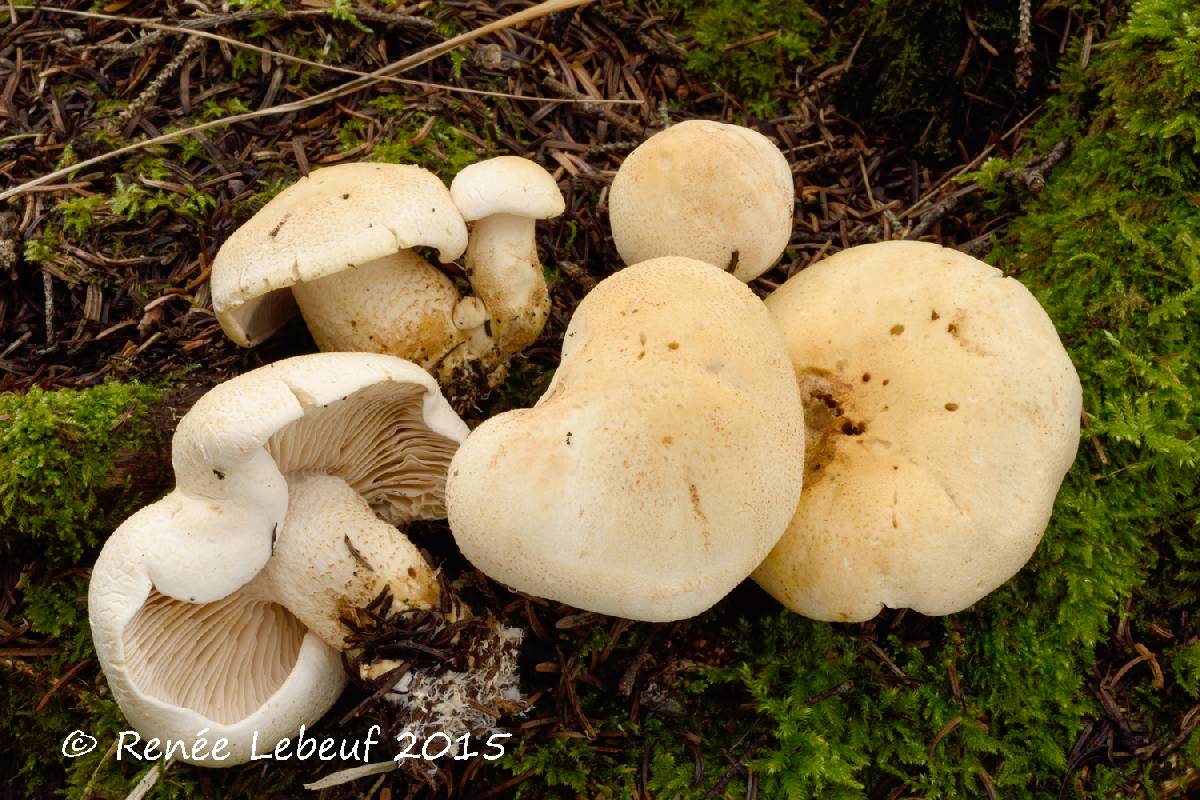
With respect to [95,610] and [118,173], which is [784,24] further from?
[95,610]

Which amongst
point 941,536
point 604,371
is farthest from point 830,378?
→ point 604,371

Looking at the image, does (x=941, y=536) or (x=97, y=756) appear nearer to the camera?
(x=941, y=536)

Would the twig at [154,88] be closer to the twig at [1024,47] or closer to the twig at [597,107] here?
the twig at [597,107]

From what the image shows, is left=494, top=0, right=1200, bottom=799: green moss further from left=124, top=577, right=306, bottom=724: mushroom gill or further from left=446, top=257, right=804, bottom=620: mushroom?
left=124, top=577, right=306, bottom=724: mushroom gill

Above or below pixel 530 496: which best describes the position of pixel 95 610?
below

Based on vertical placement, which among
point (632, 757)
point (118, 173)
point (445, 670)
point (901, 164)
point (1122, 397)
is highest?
point (118, 173)

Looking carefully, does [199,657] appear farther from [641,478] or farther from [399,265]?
[641,478]

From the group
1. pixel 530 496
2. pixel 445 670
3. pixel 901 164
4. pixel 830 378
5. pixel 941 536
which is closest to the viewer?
pixel 530 496

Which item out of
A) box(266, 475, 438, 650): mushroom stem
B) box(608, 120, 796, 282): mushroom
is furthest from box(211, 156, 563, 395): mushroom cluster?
box(266, 475, 438, 650): mushroom stem
